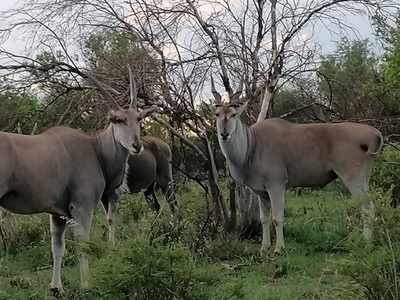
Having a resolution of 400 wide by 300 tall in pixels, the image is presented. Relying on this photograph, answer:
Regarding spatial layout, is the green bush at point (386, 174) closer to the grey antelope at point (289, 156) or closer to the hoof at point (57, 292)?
the grey antelope at point (289, 156)

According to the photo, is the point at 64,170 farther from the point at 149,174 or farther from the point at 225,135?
the point at 149,174

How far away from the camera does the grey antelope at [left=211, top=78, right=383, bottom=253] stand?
8164 mm

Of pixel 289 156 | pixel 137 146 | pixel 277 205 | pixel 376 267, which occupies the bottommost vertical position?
pixel 277 205

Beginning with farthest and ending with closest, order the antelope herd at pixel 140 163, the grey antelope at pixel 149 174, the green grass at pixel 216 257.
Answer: the grey antelope at pixel 149 174 < the antelope herd at pixel 140 163 < the green grass at pixel 216 257

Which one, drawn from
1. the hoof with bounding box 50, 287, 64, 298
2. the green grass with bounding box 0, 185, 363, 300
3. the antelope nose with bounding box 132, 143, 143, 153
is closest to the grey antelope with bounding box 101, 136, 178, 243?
the green grass with bounding box 0, 185, 363, 300

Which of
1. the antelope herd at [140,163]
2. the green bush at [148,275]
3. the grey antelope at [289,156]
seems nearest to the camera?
the green bush at [148,275]

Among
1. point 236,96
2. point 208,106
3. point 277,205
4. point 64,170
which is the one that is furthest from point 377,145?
point 64,170

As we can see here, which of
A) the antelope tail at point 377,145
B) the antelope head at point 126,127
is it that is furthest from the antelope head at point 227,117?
the antelope tail at point 377,145

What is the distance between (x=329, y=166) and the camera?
845cm

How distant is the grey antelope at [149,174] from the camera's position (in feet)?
31.8

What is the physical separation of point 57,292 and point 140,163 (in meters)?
4.54

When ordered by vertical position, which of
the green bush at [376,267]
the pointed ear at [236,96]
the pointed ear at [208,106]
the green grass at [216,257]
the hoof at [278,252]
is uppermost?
the pointed ear at [236,96]

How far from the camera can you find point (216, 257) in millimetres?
7426

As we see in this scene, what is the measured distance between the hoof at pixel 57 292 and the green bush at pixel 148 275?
A: 6.04 ft
